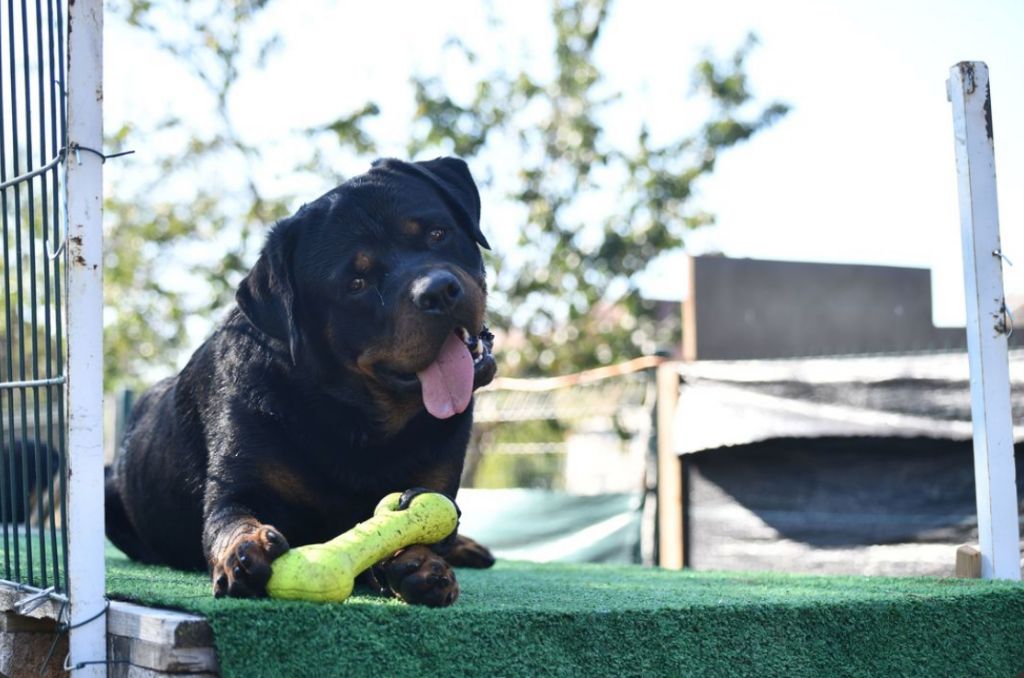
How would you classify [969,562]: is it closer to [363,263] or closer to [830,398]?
[830,398]

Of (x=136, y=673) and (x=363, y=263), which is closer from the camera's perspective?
(x=136, y=673)

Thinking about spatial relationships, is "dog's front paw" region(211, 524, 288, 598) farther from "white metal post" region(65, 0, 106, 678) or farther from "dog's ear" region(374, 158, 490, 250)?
"dog's ear" region(374, 158, 490, 250)

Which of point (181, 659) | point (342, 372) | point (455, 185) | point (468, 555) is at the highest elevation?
point (455, 185)

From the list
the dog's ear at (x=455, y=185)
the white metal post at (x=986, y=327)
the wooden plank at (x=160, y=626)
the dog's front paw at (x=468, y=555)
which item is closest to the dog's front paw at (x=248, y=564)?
the wooden plank at (x=160, y=626)

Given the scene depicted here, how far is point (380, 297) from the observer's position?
3.06m

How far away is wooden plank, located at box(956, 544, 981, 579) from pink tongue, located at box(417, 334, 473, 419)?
1744mm

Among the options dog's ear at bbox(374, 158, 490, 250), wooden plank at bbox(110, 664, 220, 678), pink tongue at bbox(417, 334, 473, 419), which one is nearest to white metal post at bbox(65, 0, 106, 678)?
wooden plank at bbox(110, 664, 220, 678)

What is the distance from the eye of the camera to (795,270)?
305 inches

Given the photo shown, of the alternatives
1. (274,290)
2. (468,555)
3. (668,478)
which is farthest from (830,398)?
(274,290)

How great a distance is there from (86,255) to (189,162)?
41.6 ft

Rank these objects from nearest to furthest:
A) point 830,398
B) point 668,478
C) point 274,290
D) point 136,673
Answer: point 136,673 → point 274,290 → point 830,398 → point 668,478

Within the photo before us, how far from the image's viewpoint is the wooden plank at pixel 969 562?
11.7 feet

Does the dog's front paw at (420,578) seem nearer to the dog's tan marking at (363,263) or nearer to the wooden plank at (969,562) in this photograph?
the dog's tan marking at (363,263)

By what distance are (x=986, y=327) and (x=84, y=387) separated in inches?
103
